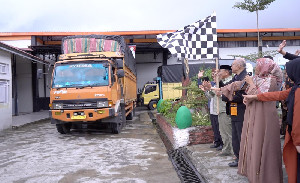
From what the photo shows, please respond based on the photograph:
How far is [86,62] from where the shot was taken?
9703 millimetres

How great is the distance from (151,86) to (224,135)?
50.1 feet

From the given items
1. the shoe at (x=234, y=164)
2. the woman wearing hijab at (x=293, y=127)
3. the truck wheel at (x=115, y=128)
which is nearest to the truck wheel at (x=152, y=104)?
the truck wheel at (x=115, y=128)

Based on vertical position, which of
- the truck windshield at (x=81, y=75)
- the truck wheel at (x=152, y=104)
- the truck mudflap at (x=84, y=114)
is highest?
the truck windshield at (x=81, y=75)

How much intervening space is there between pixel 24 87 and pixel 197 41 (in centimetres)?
1900

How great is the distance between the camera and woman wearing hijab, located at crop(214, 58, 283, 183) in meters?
3.59

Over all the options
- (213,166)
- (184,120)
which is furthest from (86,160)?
(213,166)

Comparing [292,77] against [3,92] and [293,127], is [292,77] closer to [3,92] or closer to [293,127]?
[293,127]

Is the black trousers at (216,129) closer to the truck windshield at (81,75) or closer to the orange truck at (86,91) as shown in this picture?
the orange truck at (86,91)

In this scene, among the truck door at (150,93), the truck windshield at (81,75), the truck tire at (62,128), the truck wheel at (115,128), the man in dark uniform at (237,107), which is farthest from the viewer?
the truck door at (150,93)

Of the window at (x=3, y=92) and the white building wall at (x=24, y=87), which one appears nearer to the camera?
the window at (x=3, y=92)

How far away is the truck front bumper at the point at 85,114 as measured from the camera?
9.12 m

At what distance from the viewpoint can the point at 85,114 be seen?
9.16m

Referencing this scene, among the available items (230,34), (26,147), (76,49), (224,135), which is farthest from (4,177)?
(230,34)

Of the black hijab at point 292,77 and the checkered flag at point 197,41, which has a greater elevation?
the checkered flag at point 197,41
